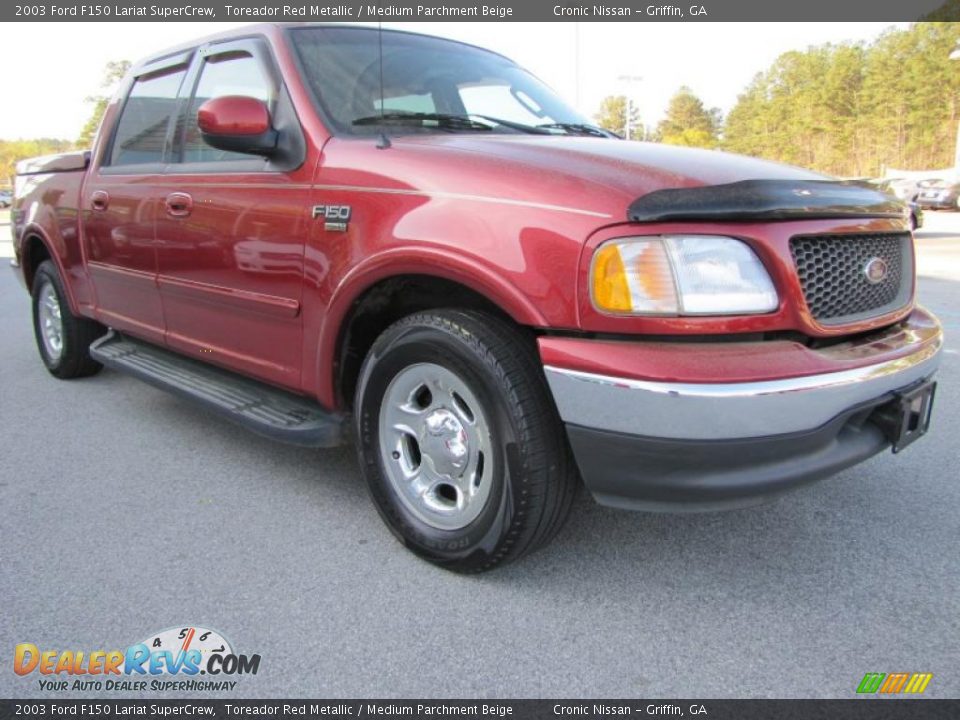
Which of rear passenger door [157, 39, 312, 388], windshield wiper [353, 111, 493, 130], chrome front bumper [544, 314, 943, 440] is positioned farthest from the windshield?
chrome front bumper [544, 314, 943, 440]

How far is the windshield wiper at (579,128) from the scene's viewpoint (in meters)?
3.08

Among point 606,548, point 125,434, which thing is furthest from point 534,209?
point 125,434

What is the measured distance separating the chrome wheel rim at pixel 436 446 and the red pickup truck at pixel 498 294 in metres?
0.01

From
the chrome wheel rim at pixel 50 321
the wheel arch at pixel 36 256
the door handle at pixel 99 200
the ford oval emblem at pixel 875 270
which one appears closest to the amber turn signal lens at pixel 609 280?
the ford oval emblem at pixel 875 270

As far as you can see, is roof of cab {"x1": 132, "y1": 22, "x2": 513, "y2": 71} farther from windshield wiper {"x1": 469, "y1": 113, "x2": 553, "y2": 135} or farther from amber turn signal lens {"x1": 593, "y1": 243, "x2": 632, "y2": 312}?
amber turn signal lens {"x1": 593, "y1": 243, "x2": 632, "y2": 312}

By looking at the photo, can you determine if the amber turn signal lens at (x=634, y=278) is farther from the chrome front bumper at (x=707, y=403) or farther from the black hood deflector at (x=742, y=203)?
the chrome front bumper at (x=707, y=403)

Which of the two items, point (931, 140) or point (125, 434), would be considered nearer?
point (125, 434)

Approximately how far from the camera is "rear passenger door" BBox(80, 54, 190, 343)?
11.5ft

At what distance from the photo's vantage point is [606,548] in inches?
99.3

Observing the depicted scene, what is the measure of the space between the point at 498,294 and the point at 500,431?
15.5 inches

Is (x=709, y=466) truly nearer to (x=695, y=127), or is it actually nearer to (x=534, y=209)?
(x=534, y=209)

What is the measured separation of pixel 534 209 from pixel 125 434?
111 inches

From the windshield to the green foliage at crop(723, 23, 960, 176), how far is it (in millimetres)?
51100

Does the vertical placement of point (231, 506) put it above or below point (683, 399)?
below
